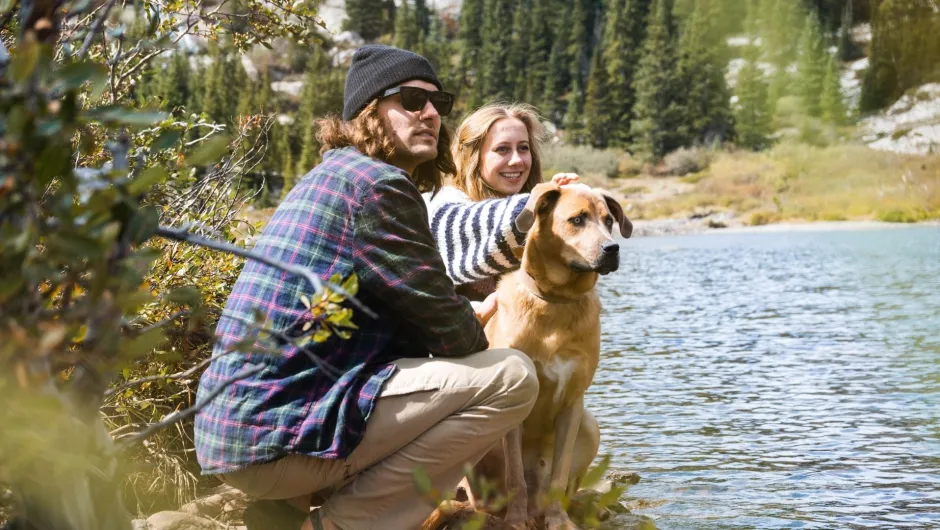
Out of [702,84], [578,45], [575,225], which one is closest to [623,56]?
[702,84]

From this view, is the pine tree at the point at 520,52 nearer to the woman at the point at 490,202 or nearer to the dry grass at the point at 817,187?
the dry grass at the point at 817,187

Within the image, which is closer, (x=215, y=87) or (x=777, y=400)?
(x=777, y=400)

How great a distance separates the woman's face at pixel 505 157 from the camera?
214 inches

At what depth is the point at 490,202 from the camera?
4863 mm

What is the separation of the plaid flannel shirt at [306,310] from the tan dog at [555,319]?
0.98 meters

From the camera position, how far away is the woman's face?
5.43 m

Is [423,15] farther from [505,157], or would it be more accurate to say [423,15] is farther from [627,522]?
[627,522]

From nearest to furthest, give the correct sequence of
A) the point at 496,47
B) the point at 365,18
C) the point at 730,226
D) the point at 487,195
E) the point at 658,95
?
the point at 487,195 → the point at 730,226 → the point at 658,95 → the point at 496,47 → the point at 365,18

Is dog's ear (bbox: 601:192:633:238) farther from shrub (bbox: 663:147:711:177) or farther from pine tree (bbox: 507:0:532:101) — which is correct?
pine tree (bbox: 507:0:532:101)

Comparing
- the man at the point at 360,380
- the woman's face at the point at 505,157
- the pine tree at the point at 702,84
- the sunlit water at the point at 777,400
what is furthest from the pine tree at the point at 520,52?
the man at the point at 360,380

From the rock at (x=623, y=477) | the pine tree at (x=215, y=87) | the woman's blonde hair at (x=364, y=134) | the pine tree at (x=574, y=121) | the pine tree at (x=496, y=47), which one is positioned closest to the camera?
the woman's blonde hair at (x=364, y=134)

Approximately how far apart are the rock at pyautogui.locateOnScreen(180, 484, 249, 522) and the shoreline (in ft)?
122

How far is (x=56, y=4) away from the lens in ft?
5.20

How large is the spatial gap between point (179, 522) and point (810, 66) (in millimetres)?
81304
